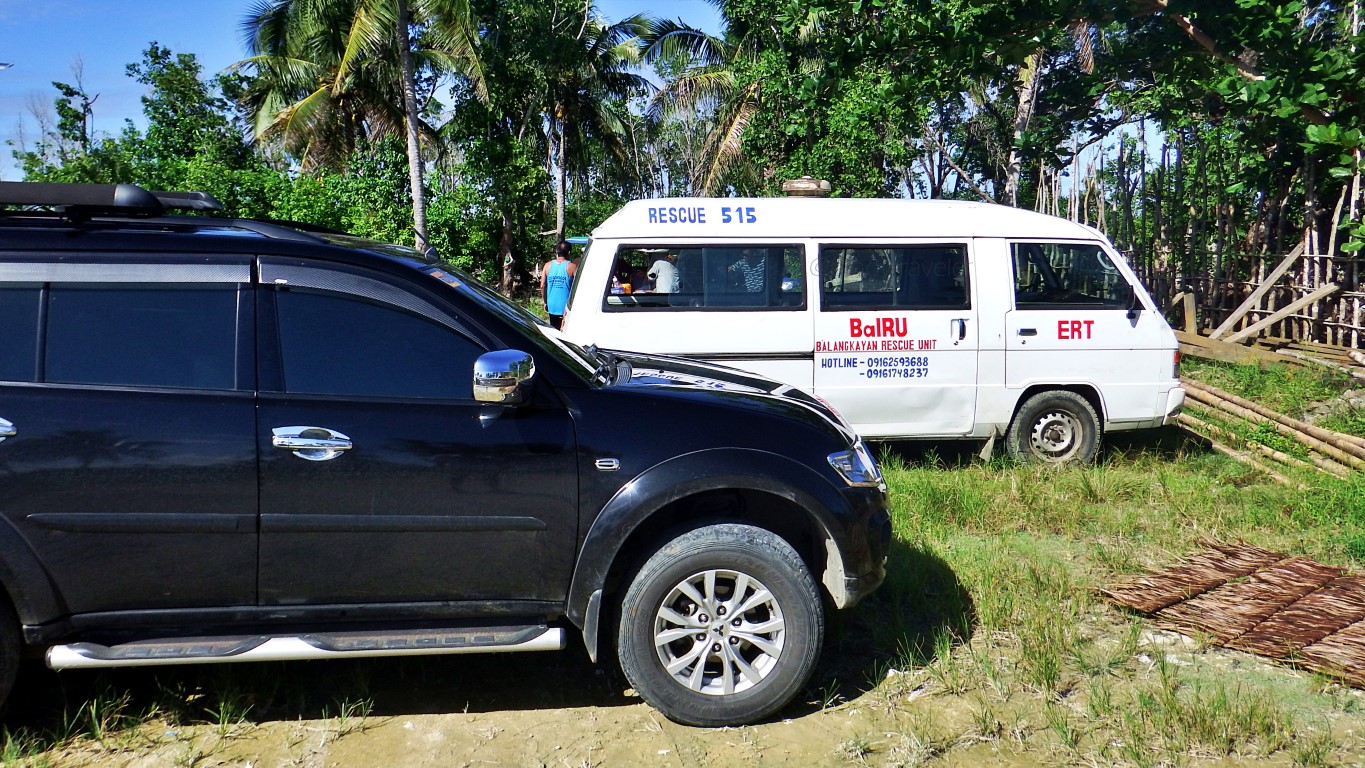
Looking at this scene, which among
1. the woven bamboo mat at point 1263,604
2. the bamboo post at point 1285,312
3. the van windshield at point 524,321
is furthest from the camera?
the bamboo post at point 1285,312

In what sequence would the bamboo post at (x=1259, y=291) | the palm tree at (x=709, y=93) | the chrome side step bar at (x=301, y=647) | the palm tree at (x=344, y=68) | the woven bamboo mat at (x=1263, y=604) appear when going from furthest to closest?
1. the palm tree at (x=709, y=93)
2. the palm tree at (x=344, y=68)
3. the bamboo post at (x=1259, y=291)
4. the woven bamboo mat at (x=1263, y=604)
5. the chrome side step bar at (x=301, y=647)

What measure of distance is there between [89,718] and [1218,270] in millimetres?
14734

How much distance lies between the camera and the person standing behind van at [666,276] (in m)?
7.71

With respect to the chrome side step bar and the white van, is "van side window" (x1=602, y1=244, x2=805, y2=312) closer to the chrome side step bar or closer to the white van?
the white van

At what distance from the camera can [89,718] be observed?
12.8 ft

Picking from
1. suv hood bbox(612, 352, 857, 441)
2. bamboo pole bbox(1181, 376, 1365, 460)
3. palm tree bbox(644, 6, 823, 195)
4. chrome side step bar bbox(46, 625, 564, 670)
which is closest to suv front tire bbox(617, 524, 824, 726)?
chrome side step bar bbox(46, 625, 564, 670)

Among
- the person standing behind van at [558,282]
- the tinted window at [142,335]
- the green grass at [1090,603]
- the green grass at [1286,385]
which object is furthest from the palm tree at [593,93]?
the tinted window at [142,335]

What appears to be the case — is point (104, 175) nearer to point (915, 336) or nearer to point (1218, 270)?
point (915, 336)

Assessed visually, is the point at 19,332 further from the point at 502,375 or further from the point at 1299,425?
the point at 1299,425

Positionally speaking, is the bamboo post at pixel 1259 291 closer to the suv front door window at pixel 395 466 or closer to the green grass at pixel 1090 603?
the green grass at pixel 1090 603

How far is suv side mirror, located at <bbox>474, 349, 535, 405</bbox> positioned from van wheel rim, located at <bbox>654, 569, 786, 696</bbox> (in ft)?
3.10

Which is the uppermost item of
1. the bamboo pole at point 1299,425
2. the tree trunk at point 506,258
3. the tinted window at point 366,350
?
the tree trunk at point 506,258

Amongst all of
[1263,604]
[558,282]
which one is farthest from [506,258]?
[1263,604]

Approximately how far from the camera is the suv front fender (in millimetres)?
3793
